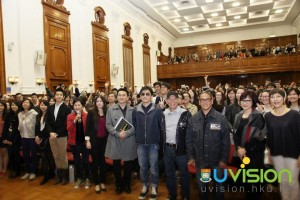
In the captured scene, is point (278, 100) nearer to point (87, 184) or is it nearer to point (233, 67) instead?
point (87, 184)

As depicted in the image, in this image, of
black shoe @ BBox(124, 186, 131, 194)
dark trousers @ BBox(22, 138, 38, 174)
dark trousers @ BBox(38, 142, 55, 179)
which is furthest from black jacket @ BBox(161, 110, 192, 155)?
dark trousers @ BBox(22, 138, 38, 174)

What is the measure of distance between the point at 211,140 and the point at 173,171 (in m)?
0.85

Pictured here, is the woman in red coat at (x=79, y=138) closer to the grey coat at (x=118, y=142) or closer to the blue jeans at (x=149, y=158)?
the grey coat at (x=118, y=142)

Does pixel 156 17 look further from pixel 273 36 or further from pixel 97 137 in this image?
pixel 97 137

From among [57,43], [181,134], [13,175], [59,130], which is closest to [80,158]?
[59,130]

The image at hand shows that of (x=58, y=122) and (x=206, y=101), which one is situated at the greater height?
(x=206, y=101)

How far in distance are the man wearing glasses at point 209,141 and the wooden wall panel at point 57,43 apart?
232 inches

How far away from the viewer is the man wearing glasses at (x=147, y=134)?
3.39 meters

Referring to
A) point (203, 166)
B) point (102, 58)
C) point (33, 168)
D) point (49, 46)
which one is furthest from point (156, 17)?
point (203, 166)

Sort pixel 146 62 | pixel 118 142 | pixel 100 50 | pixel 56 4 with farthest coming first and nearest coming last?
pixel 146 62 → pixel 100 50 → pixel 56 4 → pixel 118 142

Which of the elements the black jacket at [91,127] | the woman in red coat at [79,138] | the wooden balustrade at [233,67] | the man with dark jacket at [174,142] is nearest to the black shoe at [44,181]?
the woman in red coat at [79,138]

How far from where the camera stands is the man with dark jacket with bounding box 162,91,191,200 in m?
3.14

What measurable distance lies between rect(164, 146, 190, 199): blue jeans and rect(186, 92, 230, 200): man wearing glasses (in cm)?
35

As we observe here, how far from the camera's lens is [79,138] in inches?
156
